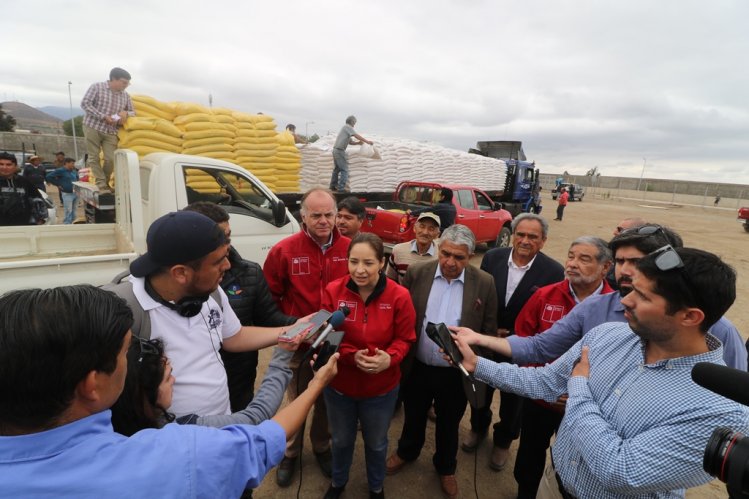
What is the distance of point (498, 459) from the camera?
2568 millimetres

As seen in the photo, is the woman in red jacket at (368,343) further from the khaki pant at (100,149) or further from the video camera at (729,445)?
the khaki pant at (100,149)

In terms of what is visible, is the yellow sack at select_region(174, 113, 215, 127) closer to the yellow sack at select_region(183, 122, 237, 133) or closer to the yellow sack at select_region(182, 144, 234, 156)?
the yellow sack at select_region(183, 122, 237, 133)

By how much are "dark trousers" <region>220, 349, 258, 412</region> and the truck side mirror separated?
2.34 metres

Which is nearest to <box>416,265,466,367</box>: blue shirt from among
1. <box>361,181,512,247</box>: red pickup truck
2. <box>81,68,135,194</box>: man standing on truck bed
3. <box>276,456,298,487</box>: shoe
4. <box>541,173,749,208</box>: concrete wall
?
<box>276,456,298,487</box>: shoe

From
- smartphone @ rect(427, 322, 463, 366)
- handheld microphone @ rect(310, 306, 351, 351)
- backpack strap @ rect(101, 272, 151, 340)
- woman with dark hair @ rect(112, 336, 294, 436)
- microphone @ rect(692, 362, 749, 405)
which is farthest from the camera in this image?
smartphone @ rect(427, 322, 463, 366)

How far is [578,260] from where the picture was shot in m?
2.10

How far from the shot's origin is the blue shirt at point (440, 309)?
222cm

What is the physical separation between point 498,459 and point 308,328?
76.0 inches

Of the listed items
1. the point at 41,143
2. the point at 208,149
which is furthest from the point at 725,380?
the point at 41,143

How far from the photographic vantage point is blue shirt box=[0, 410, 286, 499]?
24.3 inches

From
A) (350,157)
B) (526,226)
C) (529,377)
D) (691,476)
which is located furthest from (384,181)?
(691,476)

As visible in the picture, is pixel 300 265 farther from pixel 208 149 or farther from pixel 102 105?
pixel 102 105

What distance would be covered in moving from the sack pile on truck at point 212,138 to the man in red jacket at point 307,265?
3.07m

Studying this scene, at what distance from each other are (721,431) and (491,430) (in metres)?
2.49
